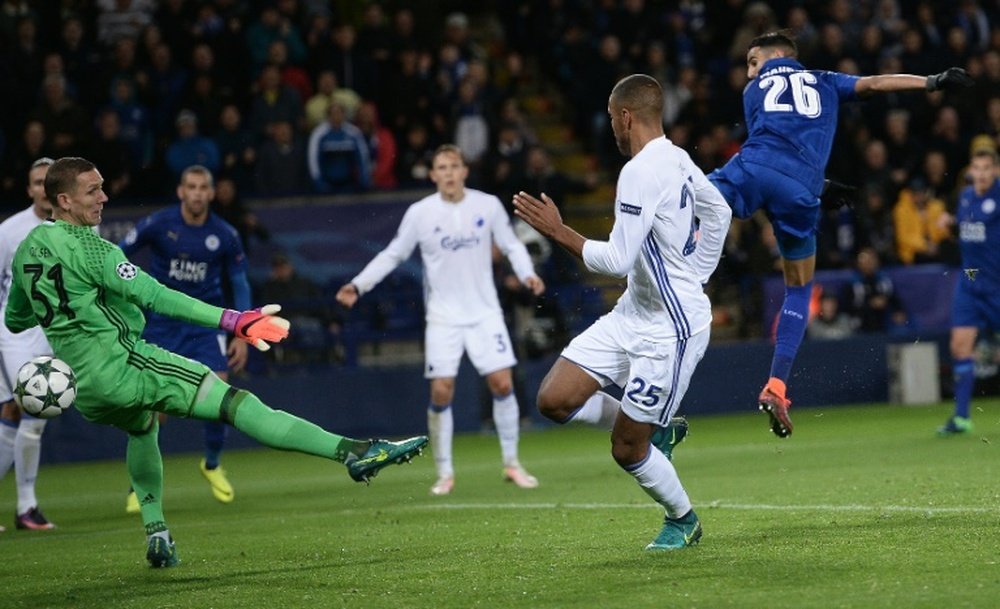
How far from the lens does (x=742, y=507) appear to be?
1009 centimetres

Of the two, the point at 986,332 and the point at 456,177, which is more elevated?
the point at 456,177

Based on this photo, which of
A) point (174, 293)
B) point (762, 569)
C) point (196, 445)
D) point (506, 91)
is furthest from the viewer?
point (506, 91)

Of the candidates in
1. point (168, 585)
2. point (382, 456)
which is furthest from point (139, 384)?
point (382, 456)

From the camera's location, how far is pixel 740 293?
20.2 m

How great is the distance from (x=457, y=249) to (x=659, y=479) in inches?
216

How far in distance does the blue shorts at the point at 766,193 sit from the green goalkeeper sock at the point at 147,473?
12.9 ft

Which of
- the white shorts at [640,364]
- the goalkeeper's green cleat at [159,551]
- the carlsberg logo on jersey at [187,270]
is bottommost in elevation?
the goalkeeper's green cleat at [159,551]

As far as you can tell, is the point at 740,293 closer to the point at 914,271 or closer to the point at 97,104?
the point at 914,271

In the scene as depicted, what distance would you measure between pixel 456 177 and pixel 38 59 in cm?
802

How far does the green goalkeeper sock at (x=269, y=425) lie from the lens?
790 cm

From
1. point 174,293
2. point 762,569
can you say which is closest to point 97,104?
point 174,293

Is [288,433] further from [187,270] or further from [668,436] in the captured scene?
[187,270]

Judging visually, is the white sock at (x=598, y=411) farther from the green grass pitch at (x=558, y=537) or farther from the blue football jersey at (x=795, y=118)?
the blue football jersey at (x=795, y=118)

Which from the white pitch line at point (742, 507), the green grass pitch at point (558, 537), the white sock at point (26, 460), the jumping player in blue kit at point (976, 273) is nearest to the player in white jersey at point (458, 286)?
the green grass pitch at point (558, 537)
